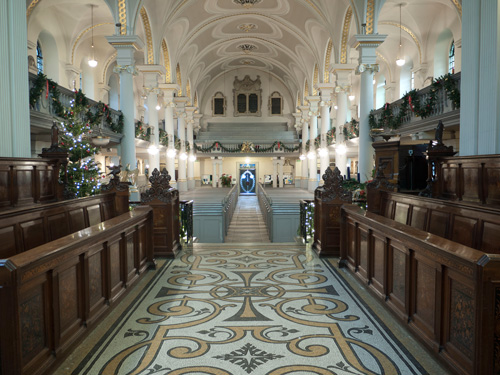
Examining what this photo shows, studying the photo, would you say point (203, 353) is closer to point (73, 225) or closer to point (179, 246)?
point (73, 225)

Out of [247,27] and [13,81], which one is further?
[247,27]

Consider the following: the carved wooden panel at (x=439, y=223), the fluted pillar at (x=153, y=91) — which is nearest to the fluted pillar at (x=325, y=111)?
the fluted pillar at (x=153, y=91)

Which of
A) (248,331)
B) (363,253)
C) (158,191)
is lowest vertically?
(248,331)

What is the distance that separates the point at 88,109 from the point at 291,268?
33.4ft

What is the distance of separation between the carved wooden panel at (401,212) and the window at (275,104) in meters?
33.6

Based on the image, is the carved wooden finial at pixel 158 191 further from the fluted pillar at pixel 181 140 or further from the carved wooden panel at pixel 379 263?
the fluted pillar at pixel 181 140

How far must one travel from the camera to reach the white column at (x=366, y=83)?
42.2ft

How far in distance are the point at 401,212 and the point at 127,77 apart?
11019mm

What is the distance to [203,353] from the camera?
320 cm

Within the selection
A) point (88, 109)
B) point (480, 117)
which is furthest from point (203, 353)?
point (88, 109)

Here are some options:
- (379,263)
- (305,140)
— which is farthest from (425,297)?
(305,140)

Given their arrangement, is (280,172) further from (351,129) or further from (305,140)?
(351,129)

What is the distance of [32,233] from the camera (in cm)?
418

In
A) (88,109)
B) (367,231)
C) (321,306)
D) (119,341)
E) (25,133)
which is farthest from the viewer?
(88,109)
